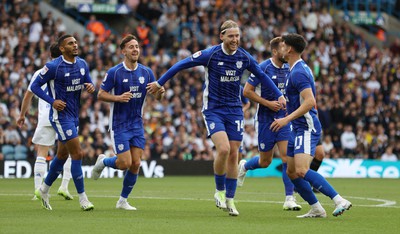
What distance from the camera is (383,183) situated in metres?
25.1

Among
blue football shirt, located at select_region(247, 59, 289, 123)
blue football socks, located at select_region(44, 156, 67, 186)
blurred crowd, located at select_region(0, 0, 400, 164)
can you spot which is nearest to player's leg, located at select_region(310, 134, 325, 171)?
blue football shirt, located at select_region(247, 59, 289, 123)

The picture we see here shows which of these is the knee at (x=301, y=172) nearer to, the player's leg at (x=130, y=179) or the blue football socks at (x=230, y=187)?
the blue football socks at (x=230, y=187)

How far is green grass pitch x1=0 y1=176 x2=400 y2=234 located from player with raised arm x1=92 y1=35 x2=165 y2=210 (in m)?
0.73

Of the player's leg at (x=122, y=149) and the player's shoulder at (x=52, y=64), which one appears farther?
the player's shoulder at (x=52, y=64)

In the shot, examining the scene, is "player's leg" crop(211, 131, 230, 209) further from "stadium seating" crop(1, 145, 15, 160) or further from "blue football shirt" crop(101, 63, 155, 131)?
"stadium seating" crop(1, 145, 15, 160)

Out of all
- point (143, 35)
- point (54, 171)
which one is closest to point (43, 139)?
point (54, 171)

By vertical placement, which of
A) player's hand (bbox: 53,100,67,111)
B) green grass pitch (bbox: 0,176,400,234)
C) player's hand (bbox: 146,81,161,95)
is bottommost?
green grass pitch (bbox: 0,176,400,234)

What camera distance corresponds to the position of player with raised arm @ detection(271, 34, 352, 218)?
12719 millimetres

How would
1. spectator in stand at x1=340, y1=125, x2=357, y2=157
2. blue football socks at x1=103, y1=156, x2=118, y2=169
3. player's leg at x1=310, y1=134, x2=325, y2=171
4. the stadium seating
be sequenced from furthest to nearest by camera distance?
spectator in stand at x1=340, y1=125, x2=357, y2=157, the stadium seating, player's leg at x1=310, y1=134, x2=325, y2=171, blue football socks at x1=103, y1=156, x2=118, y2=169

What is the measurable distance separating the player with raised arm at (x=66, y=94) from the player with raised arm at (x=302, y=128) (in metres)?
3.39

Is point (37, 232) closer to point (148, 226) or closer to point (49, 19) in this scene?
point (148, 226)

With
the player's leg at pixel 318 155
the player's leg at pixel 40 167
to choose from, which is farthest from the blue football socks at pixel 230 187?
the player's leg at pixel 40 167

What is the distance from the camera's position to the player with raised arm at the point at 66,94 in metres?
14.7

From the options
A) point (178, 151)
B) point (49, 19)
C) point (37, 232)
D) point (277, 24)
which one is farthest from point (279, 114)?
point (277, 24)
